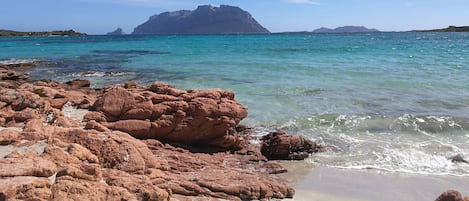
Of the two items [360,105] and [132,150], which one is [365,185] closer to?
[132,150]

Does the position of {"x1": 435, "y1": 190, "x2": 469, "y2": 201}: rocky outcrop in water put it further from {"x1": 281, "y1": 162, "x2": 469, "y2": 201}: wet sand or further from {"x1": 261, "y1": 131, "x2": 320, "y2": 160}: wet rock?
{"x1": 261, "y1": 131, "x2": 320, "y2": 160}: wet rock

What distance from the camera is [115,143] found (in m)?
6.93

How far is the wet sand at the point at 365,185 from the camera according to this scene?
7977 mm

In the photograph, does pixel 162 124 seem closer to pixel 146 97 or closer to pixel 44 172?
pixel 146 97

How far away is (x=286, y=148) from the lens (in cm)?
1028

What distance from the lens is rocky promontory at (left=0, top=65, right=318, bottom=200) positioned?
5.50m

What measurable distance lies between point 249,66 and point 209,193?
25.1 m

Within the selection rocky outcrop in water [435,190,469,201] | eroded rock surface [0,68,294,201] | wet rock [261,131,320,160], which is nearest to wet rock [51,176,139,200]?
eroded rock surface [0,68,294,201]

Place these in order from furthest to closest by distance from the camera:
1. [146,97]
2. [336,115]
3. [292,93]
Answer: [292,93]
[336,115]
[146,97]

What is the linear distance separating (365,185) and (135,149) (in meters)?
4.58

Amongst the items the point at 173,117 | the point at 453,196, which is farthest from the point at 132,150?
the point at 453,196

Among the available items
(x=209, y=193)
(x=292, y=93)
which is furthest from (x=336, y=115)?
(x=209, y=193)

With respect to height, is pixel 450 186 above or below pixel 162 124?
below

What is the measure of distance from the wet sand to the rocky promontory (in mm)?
533
